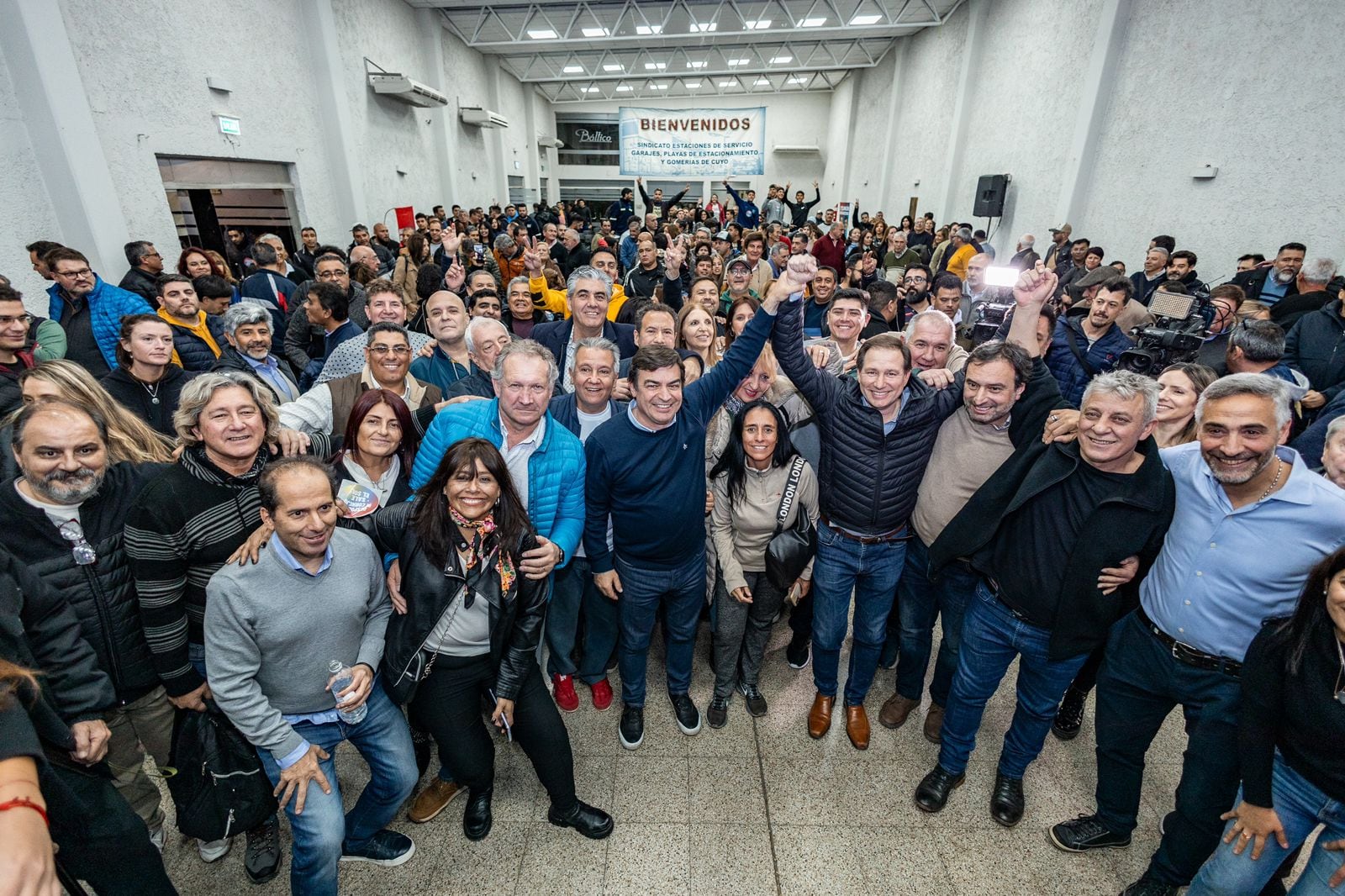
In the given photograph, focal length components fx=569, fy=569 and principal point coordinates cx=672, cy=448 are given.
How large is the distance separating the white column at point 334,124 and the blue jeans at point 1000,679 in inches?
425

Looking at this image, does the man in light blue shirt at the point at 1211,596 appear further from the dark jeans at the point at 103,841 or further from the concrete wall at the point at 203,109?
the concrete wall at the point at 203,109

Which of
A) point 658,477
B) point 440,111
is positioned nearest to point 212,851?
point 658,477

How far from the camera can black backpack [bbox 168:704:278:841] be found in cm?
190

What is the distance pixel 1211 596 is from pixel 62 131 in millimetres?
8867

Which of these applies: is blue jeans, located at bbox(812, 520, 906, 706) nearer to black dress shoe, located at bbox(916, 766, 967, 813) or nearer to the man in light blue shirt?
black dress shoe, located at bbox(916, 766, 967, 813)

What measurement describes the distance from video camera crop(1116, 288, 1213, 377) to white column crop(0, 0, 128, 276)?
886 cm

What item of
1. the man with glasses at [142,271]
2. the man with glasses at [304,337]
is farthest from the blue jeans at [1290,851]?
the man with glasses at [142,271]

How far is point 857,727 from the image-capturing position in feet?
9.32

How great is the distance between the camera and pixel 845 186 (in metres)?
20.9

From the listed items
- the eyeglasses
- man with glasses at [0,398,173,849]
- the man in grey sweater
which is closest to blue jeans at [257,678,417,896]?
the man in grey sweater

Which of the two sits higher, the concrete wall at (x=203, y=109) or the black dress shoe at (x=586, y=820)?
the concrete wall at (x=203, y=109)

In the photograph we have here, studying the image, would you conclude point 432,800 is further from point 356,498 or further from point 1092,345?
point 1092,345

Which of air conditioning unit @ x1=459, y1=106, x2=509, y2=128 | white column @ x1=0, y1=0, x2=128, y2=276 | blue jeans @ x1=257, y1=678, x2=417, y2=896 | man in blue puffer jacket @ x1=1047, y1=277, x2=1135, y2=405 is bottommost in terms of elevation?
blue jeans @ x1=257, y1=678, x2=417, y2=896

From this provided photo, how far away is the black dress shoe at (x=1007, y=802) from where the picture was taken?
2455 mm
